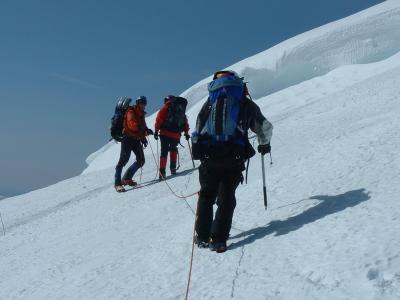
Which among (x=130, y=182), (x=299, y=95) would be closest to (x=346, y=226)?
(x=130, y=182)

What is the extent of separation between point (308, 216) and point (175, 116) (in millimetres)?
5058

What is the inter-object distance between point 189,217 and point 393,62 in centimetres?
1315

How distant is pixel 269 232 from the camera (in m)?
4.14

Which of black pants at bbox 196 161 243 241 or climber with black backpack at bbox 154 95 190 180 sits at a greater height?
climber with black backpack at bbox 154 95 190 180

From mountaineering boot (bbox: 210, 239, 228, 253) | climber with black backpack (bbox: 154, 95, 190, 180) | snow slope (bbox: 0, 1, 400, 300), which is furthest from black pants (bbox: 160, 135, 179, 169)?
mountaineering boot (bbox: 210, 239, 228, 253)

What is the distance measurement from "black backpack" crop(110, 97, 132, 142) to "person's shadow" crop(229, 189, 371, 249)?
479 centimetres

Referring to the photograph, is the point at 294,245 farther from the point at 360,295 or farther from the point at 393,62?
the point at 393,62

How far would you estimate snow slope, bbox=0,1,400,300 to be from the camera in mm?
3082

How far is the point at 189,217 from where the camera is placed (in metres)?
5.62

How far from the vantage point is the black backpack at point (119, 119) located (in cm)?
861

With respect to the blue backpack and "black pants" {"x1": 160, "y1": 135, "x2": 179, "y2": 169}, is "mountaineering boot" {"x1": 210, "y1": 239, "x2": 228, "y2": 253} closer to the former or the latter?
the blue backpack

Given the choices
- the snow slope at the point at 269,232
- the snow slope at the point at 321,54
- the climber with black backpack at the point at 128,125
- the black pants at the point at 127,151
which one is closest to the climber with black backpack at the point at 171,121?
the climber with black backpack at the point at 128,125

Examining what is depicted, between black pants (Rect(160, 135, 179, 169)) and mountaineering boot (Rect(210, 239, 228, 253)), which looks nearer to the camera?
mountaineering boot (Rect(210, 239, 228, 253))

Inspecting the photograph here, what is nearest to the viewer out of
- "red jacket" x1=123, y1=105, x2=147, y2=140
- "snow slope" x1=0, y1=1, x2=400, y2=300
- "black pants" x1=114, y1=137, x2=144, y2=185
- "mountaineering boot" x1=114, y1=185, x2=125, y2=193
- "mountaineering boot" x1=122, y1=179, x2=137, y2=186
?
"snow slope" x1=0, y1=1, x2=400, y2=300
